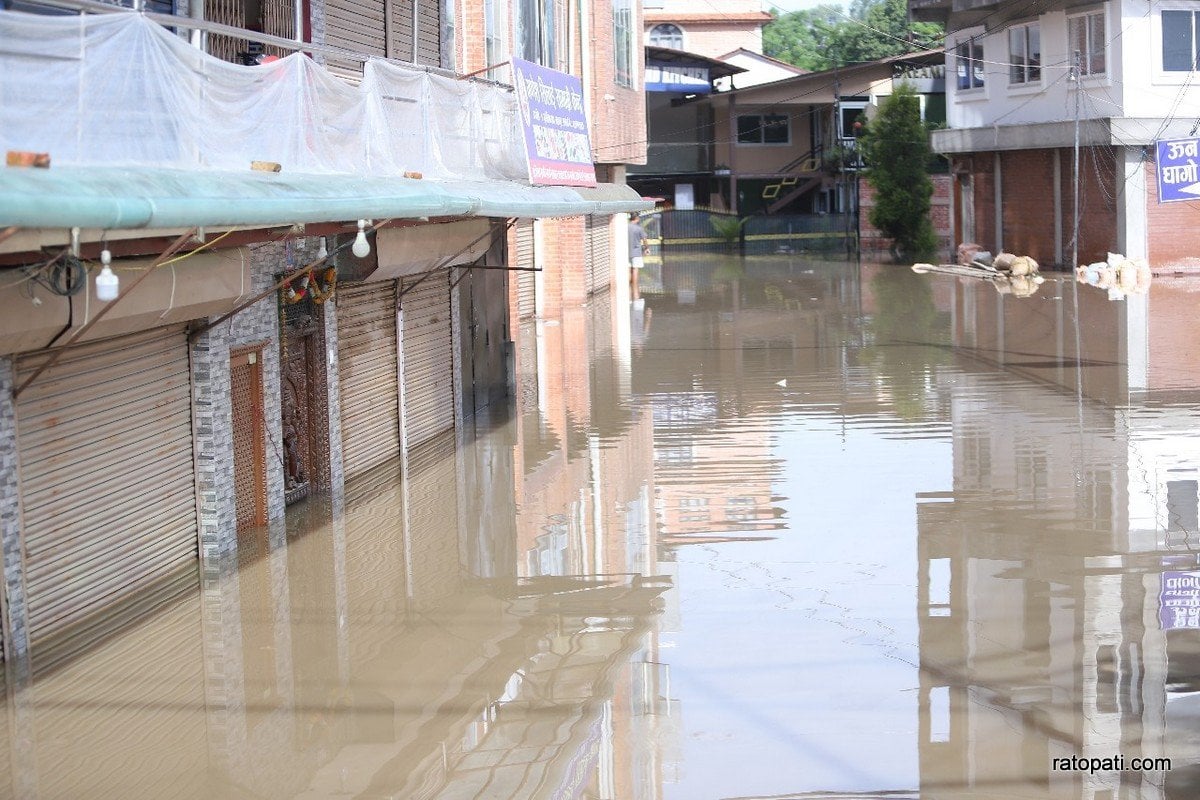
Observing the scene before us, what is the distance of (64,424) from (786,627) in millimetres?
5153

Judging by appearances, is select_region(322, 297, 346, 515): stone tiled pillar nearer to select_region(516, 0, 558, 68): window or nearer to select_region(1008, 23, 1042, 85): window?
select_region(516, 0, 558, 68): window

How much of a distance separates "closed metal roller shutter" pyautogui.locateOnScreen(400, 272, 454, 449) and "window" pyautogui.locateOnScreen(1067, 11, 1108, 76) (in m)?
21.5

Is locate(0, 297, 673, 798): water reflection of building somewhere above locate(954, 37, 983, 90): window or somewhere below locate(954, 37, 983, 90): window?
below

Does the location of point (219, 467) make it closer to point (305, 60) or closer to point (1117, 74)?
point (305, 60)

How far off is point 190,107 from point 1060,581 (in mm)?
7022

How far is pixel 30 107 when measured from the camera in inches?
317

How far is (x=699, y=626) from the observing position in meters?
10.3

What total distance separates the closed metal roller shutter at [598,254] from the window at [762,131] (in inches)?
841

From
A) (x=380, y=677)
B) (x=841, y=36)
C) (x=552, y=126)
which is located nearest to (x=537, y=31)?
(x=552, y=126)

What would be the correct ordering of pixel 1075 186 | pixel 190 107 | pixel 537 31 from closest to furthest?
pixel 190 107
pixel 537 31
pixel 1075 186

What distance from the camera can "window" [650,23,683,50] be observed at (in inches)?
3007

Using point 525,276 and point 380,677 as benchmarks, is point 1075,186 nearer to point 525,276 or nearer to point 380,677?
point 525,276

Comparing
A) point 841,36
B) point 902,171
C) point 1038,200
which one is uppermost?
point 841,36

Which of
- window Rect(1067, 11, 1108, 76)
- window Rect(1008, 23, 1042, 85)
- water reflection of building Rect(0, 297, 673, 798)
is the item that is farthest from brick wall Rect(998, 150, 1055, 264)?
water reflection of building Rect(0, 297, 673, 798)
